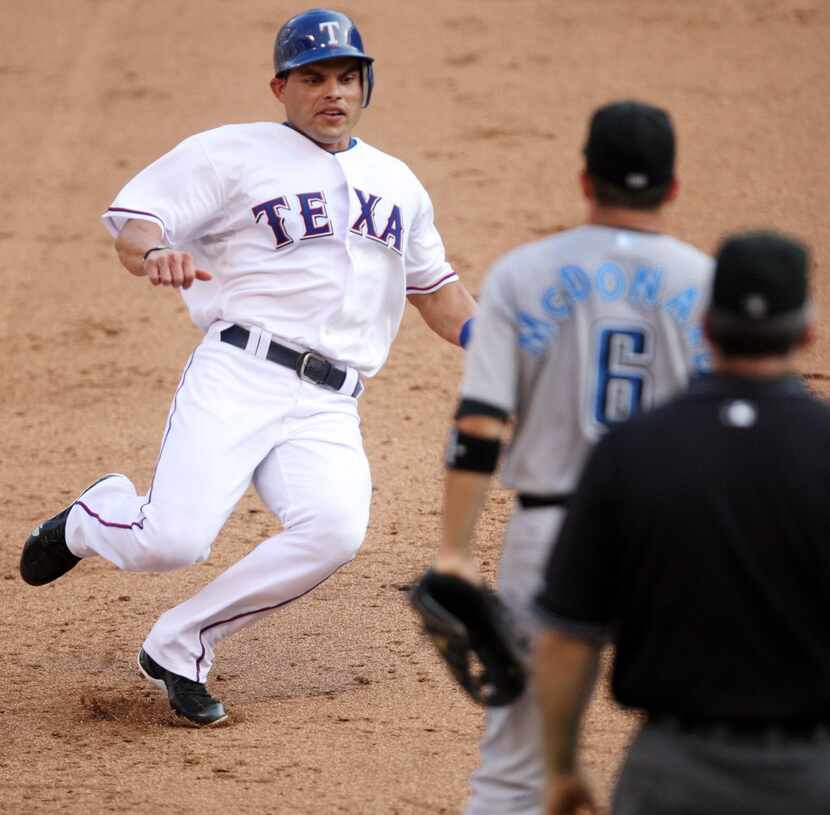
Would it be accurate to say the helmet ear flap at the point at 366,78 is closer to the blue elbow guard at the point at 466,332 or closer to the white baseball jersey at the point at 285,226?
the white baseball jersey at the point at 285,226

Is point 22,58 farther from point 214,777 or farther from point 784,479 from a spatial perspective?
point 784,479

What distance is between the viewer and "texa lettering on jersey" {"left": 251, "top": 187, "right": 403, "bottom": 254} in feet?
16.0

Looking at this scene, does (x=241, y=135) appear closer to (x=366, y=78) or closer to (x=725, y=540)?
(x=366, y=78)

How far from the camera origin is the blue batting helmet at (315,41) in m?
4.92

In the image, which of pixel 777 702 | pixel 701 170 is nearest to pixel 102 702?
pixel 777 702

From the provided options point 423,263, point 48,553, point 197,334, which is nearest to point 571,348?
point 423,263

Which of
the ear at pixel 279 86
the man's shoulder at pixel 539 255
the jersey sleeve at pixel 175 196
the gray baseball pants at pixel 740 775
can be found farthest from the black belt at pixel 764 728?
the ear at pixel 279 86

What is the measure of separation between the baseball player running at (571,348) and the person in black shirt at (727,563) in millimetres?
595

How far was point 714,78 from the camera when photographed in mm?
12414

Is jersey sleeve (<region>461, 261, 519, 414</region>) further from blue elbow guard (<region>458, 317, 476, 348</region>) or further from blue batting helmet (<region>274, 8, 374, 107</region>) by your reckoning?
blue batting helmet (<region>274, 8, 374, 107</region>)

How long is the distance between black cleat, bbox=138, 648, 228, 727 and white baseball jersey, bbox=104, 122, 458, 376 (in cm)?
110

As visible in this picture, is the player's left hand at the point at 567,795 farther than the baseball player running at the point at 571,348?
No

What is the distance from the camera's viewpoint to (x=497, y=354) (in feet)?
10.4

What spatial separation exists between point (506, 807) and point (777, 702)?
3.09 feet
